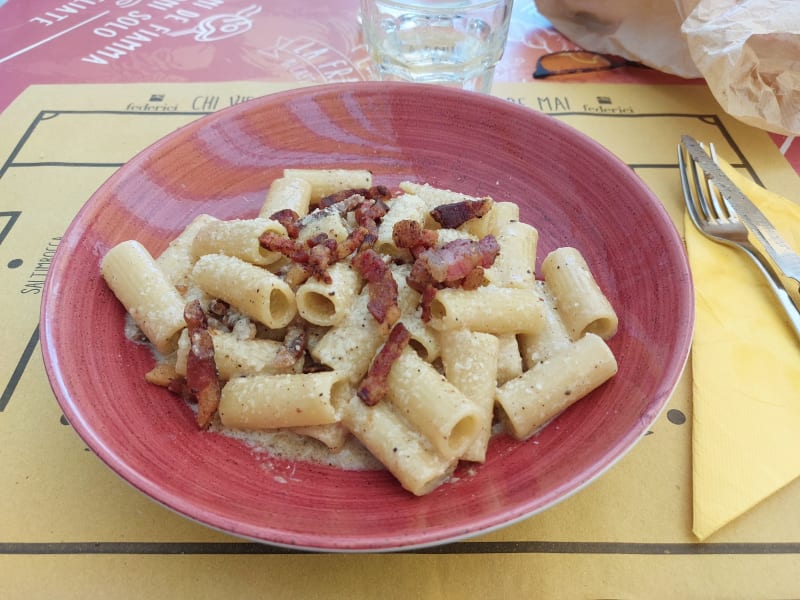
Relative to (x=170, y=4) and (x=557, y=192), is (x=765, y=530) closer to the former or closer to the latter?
(x=557, y=192)

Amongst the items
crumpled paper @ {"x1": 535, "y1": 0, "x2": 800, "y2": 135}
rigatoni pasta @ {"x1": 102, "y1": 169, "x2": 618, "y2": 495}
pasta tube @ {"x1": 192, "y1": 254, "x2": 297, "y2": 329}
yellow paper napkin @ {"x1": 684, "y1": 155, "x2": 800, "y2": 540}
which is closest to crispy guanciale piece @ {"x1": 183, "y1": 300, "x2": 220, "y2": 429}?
rigatoni pasta @ {"x1": 102, "y1": 169, "x2": 618, "y2": 495}

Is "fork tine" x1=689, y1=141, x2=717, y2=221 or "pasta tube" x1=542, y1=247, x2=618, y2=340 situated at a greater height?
"pasta tube" x1=542, y1=247, x2=618, y2=340

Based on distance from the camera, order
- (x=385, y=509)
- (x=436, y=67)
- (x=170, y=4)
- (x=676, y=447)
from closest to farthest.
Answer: (x=385, y=509), (x=676, y=447), (x=436, y=67), (x=170, y=4)

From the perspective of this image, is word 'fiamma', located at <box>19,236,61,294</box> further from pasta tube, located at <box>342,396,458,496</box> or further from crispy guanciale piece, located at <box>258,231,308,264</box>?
pasta tube, located at <box>342,396,458,496</box>

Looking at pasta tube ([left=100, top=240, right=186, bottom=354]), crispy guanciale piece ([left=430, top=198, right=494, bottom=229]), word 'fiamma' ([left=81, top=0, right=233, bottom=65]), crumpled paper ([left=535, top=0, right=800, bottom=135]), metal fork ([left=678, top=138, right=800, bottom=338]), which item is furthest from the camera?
A: word 'fiamma' ([left=81, top=0, right=233, bottom=65])

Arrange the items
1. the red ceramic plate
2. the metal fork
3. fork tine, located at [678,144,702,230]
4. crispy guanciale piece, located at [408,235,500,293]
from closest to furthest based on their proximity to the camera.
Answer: the red ceramic plate < crispy guanciale piece, located at [408,235,500,293] < the metal fork < fork tine, located at [678,144,702,230]

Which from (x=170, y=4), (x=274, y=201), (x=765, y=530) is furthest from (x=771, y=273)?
(x=170, y=4)
